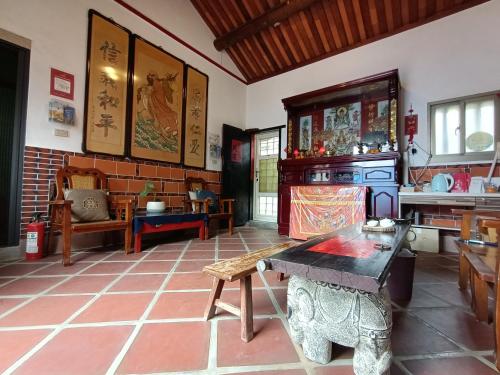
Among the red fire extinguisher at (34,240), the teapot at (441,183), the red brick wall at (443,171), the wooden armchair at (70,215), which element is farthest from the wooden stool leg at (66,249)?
the red brick wall at (443,171)

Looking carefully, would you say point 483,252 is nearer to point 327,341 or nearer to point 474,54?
point 327,341

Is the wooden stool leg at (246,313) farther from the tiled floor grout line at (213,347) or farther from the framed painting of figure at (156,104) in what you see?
the framed painting of figure at (156,104)

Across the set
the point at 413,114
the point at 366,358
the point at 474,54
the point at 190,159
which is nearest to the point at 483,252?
the point at 366,358

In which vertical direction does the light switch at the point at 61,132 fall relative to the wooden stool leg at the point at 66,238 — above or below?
above

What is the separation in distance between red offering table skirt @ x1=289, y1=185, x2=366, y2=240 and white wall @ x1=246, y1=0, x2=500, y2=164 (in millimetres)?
1334

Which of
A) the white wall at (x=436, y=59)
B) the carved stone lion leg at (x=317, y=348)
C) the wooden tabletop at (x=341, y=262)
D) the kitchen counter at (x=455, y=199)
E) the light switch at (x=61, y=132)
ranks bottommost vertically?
the carved stone lion leg at (x=317, y=348)

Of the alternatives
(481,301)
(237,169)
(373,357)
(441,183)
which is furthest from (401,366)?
(237,169)

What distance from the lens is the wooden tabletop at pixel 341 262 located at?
2.49 feet

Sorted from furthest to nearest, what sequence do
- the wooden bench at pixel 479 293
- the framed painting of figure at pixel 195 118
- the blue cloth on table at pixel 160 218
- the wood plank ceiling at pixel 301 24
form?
the framed painting of figure at pixel 195 118 < the wood plank ceiling at pixel 301 24 < the blue cloth on table at pixel 160 218 < the wooden bench at pixel 479 293

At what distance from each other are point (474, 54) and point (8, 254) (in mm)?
6579

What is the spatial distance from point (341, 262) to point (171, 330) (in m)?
0.99

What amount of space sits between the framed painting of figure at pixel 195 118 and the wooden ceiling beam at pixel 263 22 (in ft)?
3.12

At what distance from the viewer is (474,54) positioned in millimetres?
3287

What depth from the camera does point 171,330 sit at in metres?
1.22
